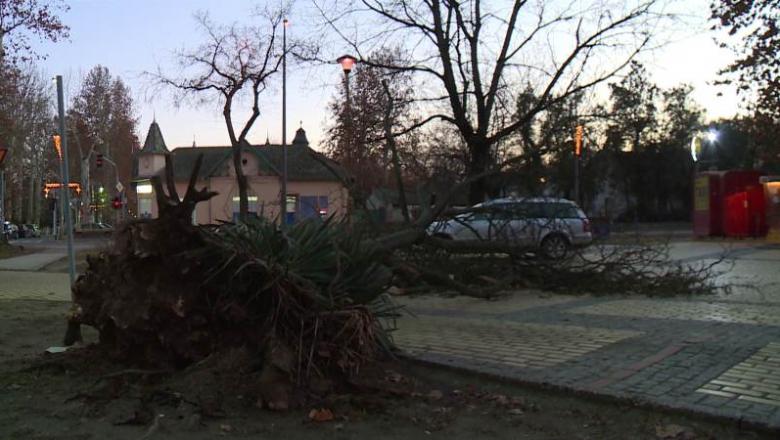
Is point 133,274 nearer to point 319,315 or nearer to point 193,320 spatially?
point 193,320

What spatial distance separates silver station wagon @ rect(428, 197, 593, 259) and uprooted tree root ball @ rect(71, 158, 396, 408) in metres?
5.65

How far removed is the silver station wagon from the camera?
37.7 ft

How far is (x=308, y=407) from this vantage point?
15.9 ft

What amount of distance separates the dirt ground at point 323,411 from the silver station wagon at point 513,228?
5827 mm

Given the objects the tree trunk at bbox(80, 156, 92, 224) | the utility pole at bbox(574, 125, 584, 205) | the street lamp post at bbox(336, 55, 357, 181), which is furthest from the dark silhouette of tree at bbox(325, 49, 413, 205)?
the tree trunk at bbox(80, 156, 92, 224)

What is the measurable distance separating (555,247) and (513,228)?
2.51ft

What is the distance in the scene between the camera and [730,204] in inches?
1035

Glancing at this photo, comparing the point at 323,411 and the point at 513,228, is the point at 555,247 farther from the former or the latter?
the point at 323,411

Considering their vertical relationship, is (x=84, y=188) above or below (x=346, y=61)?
below

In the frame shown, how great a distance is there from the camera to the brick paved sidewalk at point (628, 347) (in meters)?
4.93

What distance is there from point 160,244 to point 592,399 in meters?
3.45

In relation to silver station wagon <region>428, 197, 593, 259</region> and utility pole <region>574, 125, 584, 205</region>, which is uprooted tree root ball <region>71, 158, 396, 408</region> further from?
utility pole <region>574, 125, 584, 205</region>


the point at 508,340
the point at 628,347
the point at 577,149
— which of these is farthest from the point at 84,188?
the point at 628,347

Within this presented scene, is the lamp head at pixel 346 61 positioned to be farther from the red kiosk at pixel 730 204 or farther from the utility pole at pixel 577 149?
the red kiosk at pixel 730 204
